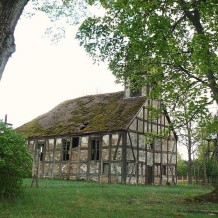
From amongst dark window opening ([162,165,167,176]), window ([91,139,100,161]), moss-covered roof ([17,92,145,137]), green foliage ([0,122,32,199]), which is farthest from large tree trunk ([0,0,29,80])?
dark window opening ([162,165,167,176])

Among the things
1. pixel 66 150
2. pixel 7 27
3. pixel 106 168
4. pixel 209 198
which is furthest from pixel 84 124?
pixel 7 27

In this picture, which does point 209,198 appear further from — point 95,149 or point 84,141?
point 84,141

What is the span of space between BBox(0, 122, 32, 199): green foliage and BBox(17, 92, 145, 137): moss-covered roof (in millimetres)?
14088

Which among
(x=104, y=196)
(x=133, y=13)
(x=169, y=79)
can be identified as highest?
(x=133, y=13)

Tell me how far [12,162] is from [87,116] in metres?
18.8

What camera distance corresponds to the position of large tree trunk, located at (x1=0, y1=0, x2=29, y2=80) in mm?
3535

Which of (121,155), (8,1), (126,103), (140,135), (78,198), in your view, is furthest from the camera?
(126,103)

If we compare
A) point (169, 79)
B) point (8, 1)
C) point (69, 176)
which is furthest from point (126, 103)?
point (8, 1)

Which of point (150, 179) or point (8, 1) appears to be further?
point (150, 179)

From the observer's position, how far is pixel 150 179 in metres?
27.6

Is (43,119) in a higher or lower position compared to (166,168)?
higher

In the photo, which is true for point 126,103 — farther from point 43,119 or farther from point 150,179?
point 43,119

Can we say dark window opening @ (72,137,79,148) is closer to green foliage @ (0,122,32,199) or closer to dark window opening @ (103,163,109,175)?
dark window opening @ (103,163,109,175)

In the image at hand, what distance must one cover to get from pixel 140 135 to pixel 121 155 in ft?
9.63
